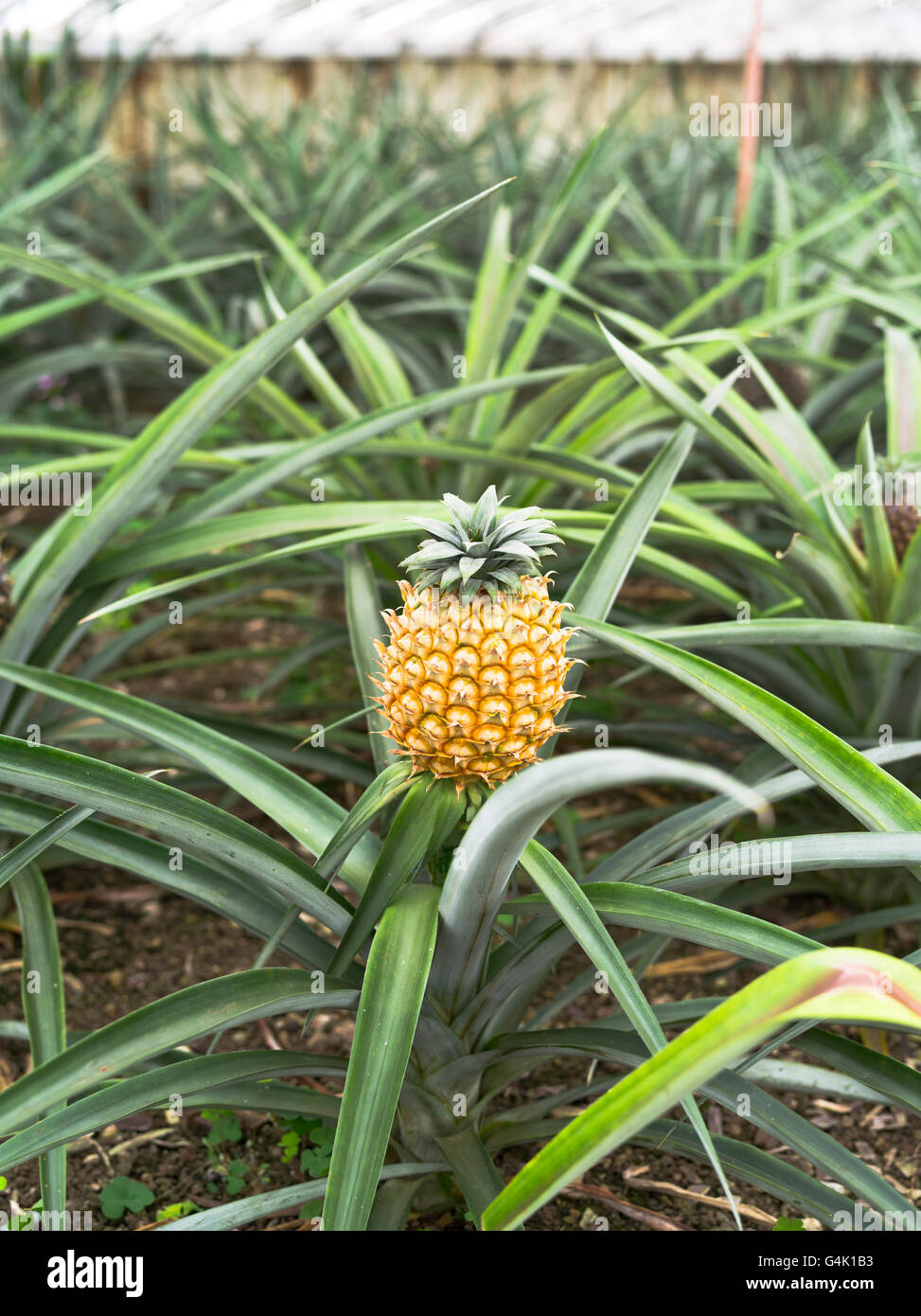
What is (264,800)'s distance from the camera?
3.07ft

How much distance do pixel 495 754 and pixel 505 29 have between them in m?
8.07

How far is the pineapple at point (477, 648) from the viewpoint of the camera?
32.6 inches

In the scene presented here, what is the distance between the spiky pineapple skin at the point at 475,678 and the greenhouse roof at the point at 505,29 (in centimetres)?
589

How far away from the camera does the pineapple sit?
83 cm

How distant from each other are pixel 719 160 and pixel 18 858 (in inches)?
138

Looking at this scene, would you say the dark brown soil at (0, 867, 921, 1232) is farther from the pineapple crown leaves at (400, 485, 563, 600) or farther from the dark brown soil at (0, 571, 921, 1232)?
the pineapple crown leaves at (400, 485, 563, 600)

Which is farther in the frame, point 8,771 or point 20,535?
point 20,535

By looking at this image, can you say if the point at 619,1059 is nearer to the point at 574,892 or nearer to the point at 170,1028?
the point at 574,892

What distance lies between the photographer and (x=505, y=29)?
7516 millimetres

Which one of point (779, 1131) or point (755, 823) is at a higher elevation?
point (755, 823)

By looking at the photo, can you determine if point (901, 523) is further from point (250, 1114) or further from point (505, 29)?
point (505, 29)

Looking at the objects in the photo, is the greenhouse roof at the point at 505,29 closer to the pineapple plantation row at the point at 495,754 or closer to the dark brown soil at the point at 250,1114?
the pineapple plantation row at the point at 495,754
